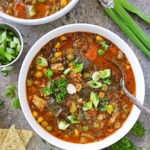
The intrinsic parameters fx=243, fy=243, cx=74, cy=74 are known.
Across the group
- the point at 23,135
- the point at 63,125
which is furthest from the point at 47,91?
the point at 23,135

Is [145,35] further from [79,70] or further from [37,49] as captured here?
[37,49]

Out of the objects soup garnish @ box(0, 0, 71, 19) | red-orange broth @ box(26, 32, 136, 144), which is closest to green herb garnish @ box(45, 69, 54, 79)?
red-orange broth @ box(26, 32, 136, 144)

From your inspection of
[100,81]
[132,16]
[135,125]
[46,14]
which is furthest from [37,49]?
[135,125]

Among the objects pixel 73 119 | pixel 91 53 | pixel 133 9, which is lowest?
pixel 73 119

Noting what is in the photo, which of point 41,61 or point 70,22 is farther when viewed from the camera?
point 70,22

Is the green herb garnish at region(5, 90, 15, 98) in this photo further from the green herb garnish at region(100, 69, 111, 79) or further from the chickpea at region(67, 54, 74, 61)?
the green herb garnish at region(100, 69, 111, 79)

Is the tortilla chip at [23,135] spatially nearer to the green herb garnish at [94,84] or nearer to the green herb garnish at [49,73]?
the green herb garnish at [49,73]

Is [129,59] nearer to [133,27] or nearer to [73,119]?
[133,27]
